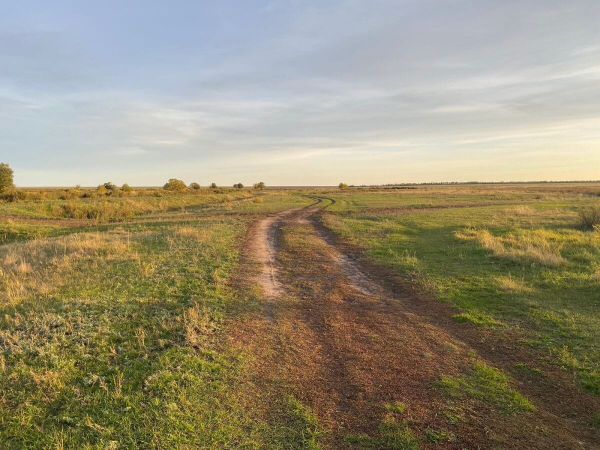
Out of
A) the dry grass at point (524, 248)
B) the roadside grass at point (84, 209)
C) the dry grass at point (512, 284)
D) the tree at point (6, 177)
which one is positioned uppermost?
the tree at point (6, 177)

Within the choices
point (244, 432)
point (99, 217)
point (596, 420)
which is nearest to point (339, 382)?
point (244, 432)

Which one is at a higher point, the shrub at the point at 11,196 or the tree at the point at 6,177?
the tree at the point at 6,177

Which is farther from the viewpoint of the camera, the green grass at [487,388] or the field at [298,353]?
the green grass at [487,388]

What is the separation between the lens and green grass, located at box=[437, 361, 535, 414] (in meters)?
4.92

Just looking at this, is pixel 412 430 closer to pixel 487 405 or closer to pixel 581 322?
pixel 487 405

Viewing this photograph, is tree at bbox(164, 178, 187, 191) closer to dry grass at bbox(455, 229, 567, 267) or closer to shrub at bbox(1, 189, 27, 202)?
shrub at bbox(1, 189, 27, 202)

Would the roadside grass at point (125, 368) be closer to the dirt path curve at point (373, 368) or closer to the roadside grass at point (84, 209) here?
the dirt path curve at point (373, 368)

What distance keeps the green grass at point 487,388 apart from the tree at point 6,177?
189ft

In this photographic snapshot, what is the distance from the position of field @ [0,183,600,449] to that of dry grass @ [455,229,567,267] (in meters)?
0.15

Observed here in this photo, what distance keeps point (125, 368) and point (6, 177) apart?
183ft

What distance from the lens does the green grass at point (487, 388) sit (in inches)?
194

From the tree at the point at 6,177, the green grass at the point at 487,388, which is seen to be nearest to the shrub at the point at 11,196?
the tree at the point at 6,177

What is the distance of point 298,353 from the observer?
630 cm

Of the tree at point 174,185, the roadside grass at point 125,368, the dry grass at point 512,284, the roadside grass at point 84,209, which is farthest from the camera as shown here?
the tree at point 174,185
